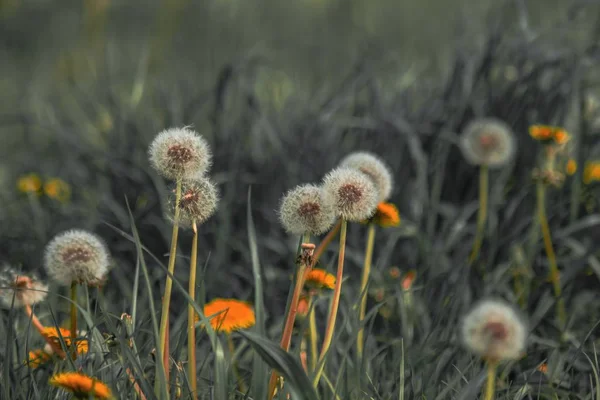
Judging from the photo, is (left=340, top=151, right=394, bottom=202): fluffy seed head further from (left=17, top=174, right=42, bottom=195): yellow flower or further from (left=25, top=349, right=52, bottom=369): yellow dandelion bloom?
(left=17, top=174, right=42, bottom=195): yellow flower

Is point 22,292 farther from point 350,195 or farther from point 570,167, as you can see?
point 570,167

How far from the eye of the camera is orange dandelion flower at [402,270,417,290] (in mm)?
2824

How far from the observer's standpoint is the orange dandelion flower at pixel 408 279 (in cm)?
282

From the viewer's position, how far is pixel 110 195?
3.83 metres

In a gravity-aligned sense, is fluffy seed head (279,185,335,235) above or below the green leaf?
above

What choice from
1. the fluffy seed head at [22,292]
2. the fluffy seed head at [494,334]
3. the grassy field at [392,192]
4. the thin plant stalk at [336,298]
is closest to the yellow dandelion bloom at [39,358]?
the fluffy seed head at [22,292]

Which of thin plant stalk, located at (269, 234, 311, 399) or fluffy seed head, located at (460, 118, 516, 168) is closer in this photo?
thin plant stalk, located at (269, 234, 311, 399)

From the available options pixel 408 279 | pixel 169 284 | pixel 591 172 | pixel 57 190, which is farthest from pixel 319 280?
pixel 57 190

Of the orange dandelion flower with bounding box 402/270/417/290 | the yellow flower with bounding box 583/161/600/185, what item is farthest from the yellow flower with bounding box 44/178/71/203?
the yellow flower with bounding box 583/161/600/185

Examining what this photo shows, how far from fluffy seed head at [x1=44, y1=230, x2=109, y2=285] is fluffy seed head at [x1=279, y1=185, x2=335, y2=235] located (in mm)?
440

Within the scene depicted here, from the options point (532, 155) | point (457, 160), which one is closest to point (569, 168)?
point (532, 155)

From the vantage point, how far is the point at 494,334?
1.39m

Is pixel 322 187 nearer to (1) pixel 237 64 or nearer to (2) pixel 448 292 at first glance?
(2) pixel 448 292

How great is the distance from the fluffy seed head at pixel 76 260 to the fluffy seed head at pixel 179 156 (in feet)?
0.94
